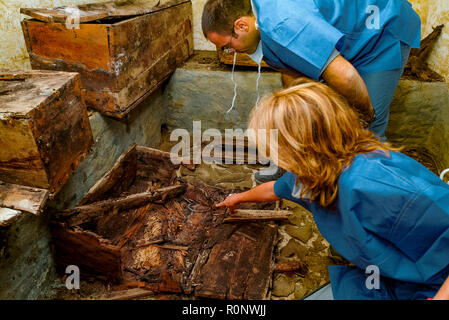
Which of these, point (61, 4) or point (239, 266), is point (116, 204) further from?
point (61, 4)

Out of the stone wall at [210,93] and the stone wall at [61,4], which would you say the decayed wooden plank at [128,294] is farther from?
the stone wall at [210,93]

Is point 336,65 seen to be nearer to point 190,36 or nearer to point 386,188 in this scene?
point 386,188

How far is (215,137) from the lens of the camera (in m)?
4.18

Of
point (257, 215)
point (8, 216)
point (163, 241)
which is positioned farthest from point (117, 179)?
point (8, 216)

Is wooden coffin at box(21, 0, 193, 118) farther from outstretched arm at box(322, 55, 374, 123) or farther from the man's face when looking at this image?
outstretched arm at box(322, 55, 374, 123)

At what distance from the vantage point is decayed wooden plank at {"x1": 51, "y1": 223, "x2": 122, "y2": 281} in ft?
7.08

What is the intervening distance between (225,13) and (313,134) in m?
1.09

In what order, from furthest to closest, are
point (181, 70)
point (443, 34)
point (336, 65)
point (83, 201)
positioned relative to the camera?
1. point (181, 70)
2. point (443, 34)
3. point (83, 201)
4. point (336, 65)

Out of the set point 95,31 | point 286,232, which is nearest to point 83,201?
point 95,31

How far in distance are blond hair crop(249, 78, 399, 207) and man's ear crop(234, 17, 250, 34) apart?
0.81 metres

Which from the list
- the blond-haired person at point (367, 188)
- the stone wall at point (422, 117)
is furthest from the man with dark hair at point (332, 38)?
the stone wall at point (422, 117)

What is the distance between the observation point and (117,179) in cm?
300
